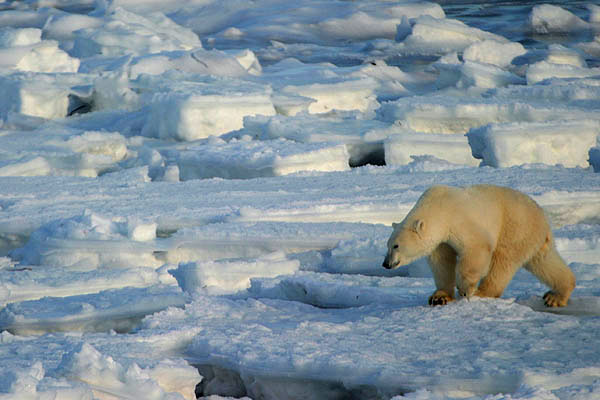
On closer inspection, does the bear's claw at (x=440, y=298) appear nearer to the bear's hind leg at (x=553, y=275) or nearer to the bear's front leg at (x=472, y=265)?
the bear's front leg at (x=472, y=265)

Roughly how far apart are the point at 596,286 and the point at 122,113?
7.29m

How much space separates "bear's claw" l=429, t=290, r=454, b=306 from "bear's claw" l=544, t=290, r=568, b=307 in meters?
0.34

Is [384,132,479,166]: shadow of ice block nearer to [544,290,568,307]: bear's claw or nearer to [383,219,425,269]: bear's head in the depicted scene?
[544,290,568,307]: bear's claw

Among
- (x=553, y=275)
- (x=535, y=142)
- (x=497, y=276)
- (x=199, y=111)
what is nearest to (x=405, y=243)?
(x=497, y=276)

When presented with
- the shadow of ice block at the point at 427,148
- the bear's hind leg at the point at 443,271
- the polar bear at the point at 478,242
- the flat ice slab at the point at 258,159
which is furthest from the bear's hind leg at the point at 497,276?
the shadow of ice block at the point at 427,148

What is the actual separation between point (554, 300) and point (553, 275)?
9 cm

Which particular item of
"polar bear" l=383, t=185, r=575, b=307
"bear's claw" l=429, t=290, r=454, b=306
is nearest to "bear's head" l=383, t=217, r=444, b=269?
"polar bear" l=383, t=185, r=575, b=307

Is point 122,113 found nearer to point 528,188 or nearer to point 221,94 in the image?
point 221,94

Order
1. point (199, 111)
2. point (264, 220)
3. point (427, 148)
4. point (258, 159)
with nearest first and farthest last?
point (264, 220) < point (258, 159) < point (427, 148) < point (199, 111)

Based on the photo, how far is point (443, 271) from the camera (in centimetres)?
290

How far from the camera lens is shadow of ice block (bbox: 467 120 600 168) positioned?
670 centimetres

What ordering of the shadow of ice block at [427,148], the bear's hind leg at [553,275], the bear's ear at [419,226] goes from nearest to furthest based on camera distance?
1. the bear's ear at [419,226]
2. the bear's hind leg at [553,275]
3. the shadow of ice block at [427,148]

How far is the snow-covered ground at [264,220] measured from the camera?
2.45 m

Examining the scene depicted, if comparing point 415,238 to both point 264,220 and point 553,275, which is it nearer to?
point 553,275
